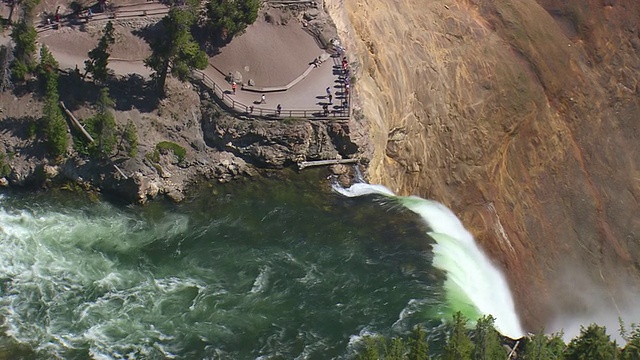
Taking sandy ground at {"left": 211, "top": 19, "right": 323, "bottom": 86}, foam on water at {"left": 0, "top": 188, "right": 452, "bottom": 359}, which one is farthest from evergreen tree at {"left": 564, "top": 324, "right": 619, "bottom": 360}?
sandy ground at {"left": 211, "top": 19, "right": 323, "bottom": 86}

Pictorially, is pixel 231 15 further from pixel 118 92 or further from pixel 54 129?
pixel 54 129

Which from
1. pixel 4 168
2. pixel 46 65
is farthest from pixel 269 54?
pixel 4 168

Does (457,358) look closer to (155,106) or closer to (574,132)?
(155,106)

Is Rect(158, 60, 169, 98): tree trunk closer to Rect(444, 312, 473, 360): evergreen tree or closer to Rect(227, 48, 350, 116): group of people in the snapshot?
Rect(227, 48, 350, 116): group of people

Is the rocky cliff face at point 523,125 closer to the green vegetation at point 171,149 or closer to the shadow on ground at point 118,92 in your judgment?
the green vegetation at point 171,149

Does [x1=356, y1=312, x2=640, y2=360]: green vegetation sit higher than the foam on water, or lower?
higher

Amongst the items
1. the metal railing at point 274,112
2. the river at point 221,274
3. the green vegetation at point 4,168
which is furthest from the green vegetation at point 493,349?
the green vegetation at point 4,168
